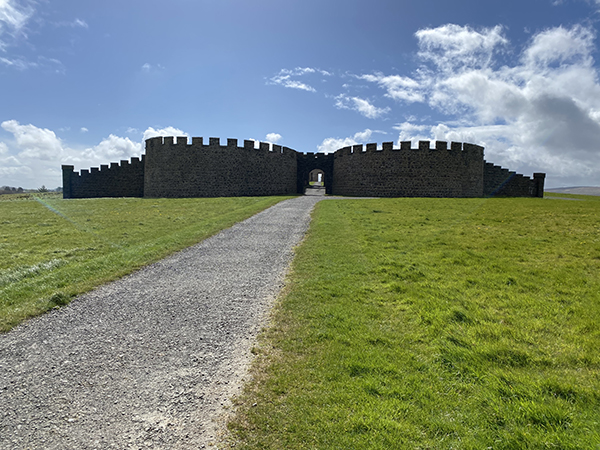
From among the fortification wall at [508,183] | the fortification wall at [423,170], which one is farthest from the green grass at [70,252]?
the fortification wall at [508,183]

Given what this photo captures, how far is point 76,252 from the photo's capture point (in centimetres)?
883

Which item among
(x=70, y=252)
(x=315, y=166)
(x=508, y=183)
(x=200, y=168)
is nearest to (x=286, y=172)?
(x=315, y=166)

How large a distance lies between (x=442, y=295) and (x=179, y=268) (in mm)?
5797

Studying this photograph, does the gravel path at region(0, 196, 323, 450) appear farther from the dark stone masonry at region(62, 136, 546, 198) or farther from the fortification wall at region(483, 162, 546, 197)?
the fortification wall at region(483, 162, 546, 197)

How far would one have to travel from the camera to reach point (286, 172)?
39.3 meters

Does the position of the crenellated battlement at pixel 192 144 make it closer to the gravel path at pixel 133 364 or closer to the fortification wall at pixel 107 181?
the fortification wall at pixel 107 181

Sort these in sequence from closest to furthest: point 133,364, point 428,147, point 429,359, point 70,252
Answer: point 133,364 → point 429,359 → point 70,252 → point 428,147

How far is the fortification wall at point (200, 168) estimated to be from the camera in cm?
3419

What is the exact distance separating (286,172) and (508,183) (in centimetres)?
2768

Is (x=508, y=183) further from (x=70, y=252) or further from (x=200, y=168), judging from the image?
(x=70, y=252)

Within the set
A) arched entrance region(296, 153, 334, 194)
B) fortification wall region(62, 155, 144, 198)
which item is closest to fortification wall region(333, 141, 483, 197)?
arched entrance region(296, 153, 334, 194)

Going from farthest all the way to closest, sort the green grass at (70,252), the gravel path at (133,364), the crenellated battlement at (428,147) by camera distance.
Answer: the crenellated battlement at (428,147) < the green grass at (70,252) < the gravel path at (133,364)

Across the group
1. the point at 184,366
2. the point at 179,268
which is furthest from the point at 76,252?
the point at 184,366

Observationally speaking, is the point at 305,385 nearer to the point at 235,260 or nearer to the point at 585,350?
the point at 585,350
